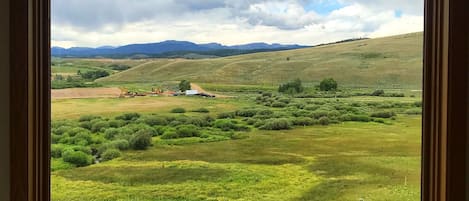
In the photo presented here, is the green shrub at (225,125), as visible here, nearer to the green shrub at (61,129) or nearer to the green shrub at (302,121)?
the green shrub at (302,121)

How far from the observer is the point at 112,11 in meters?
1.70

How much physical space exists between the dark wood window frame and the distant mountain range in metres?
0.11

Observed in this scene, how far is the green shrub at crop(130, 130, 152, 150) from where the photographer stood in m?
1.69

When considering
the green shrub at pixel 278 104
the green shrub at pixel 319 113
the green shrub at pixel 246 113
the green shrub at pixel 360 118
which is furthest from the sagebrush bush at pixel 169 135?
the green shrub at pixel 360 118

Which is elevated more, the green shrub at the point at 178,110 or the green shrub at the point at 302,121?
the green shrub at the point at 178,110

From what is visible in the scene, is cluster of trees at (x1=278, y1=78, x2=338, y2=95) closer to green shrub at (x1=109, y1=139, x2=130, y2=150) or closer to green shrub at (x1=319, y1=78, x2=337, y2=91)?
green shrub at (x1=319, y1=78, x2=337, y2=91)

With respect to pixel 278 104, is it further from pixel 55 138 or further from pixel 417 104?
pixel 55 138

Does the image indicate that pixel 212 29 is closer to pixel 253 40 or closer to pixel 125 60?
pixel 253 40

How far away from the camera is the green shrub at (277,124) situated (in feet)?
5.52

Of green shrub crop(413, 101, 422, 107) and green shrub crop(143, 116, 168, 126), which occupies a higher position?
green shrub crop(413, 101, 422, 107)

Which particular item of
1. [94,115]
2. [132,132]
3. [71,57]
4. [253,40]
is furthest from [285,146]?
[71,57]

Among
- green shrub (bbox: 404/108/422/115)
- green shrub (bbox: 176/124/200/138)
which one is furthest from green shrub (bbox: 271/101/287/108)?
green shrub (bbox: 404/108/422/115)

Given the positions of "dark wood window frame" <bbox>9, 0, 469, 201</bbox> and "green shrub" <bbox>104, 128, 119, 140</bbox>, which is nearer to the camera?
"dark wood window frame" <bbox>9, 0, 469, 201</bbox>
